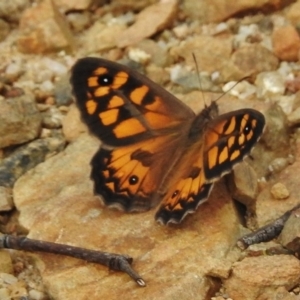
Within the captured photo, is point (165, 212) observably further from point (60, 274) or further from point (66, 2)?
point (66, 2)

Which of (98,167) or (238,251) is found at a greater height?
(98,167)

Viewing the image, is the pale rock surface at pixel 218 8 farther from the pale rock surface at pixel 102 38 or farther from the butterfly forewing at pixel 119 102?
the butterfly forewing at pixel 119 102

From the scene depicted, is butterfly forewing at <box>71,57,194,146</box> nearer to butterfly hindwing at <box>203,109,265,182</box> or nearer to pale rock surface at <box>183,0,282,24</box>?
butterfly hindwing at <box>203,109,265,182</box>

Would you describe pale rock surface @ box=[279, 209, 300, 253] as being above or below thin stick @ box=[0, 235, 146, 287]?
below

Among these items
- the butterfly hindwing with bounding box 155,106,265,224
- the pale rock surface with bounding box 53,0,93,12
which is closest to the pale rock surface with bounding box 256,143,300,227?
the butterfly hindwing with bounding box 155,106,265,224

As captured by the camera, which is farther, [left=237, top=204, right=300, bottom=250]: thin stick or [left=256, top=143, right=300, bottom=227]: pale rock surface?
[left=256, top=143, right=300, bottom=227]: pale rock surface

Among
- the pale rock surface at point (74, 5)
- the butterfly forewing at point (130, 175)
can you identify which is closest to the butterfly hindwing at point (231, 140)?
the butterfly forewing at point (130, 175)

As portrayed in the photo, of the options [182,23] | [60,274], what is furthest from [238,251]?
[182,23]
